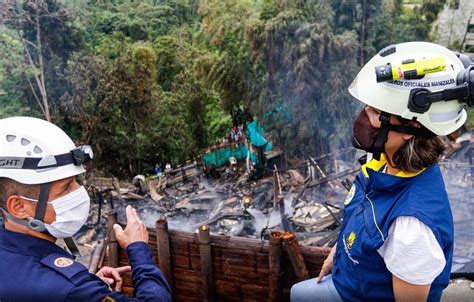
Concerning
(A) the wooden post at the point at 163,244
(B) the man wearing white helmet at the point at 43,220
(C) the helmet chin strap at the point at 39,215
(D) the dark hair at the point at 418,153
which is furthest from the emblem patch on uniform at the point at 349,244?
(A) the wooden post at the point at 163,244

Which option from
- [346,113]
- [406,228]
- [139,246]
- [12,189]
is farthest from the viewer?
[346,113]

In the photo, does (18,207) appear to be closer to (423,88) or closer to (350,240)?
(350,240)

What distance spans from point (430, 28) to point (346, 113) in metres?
5.05

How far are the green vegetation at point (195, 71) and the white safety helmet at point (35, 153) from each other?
525 inches

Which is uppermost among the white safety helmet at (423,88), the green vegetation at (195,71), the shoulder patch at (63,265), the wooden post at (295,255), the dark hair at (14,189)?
the white safety helmet at (423,88)

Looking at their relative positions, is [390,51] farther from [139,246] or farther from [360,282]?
[139,246]

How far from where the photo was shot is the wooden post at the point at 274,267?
280 centimetres

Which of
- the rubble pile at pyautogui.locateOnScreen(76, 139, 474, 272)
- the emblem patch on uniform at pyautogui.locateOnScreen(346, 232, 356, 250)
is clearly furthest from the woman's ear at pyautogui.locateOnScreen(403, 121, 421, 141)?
the rubble pile at pyautogui.locateOnScreen(76, 139, 474, 272)

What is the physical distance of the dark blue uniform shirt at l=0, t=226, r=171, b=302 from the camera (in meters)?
1.43

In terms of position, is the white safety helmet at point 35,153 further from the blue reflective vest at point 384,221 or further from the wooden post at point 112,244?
the wooden post at point 112,244

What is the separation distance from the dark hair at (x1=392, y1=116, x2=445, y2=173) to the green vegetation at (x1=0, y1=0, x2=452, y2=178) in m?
13.2

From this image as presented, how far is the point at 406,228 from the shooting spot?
1.42 metres

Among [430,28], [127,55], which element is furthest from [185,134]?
[430,28]

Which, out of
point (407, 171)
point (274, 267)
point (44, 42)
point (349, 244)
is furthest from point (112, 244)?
point (44, 42)
